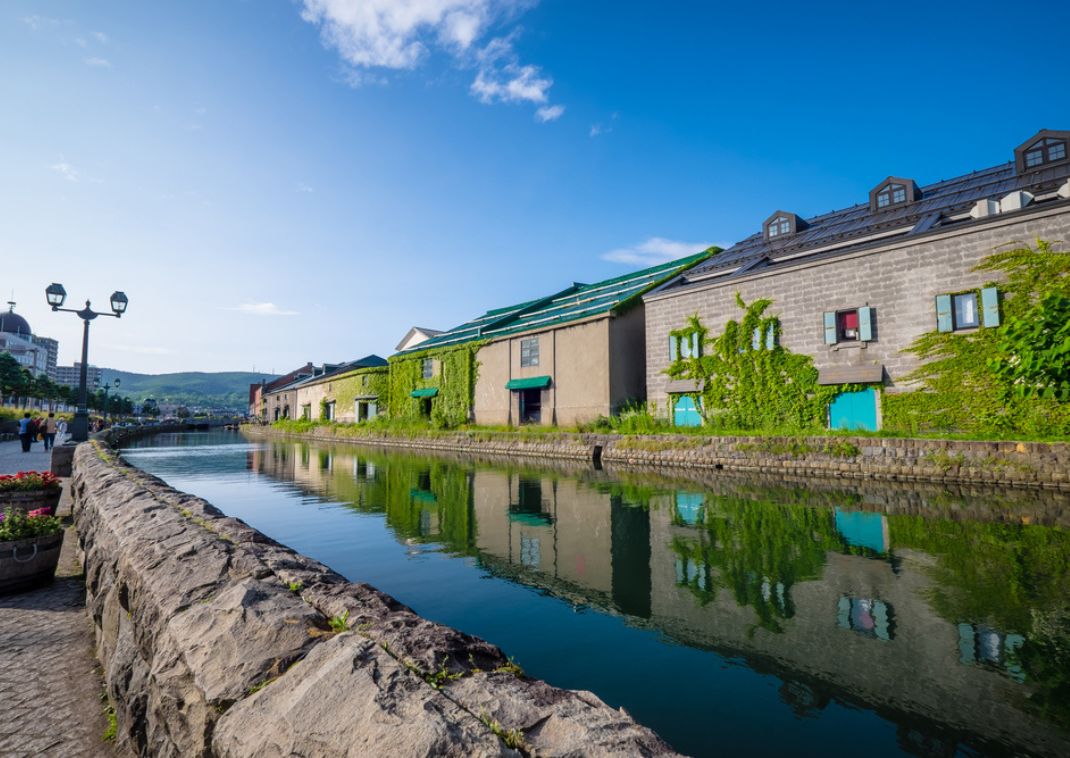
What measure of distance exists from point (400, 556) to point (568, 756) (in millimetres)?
6521

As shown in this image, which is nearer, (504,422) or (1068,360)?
(1068,360)

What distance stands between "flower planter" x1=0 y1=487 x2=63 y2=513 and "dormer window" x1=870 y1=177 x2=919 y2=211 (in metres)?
29.7

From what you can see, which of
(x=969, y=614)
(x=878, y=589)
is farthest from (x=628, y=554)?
(x=969, y=614)

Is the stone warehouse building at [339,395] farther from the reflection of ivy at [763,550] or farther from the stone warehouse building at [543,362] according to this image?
the reflection of ivy at [763,550]

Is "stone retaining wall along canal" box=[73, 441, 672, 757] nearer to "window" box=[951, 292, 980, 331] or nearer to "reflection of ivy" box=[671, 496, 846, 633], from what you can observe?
"reflection of ivy" box=[671, 496, 846, 633]

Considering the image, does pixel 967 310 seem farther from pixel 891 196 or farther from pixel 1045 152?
pixel 891 196

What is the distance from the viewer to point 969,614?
199 inches

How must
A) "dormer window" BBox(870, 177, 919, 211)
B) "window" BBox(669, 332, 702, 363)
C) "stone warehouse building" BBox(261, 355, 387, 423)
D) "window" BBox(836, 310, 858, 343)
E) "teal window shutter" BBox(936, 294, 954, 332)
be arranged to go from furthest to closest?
1. "stone warehouse building" BBox(261, 355, 387, 423)
2. "window" BBox(669, 332, 702, 363)
3. "dormer window" BBox(870, 177, 919, 211)
4. "window" BBox(836, 310, 858, 343)
5. "teal window shutter" BBox(936, 294, 954, 332)

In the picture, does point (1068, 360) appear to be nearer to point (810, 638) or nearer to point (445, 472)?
point (810, 638)

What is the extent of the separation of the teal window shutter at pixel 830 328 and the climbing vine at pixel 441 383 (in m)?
20.5

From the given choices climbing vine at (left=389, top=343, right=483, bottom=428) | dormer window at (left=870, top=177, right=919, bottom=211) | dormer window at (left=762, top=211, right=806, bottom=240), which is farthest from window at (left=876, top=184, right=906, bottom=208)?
climbing vine at (left=389, top=343, right=483, bottom=428)

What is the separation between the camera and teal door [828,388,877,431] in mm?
18531

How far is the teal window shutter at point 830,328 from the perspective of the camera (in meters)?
19.6

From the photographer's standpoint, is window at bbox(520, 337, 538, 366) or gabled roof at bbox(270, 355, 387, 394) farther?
gabled roof at bbox(270, 355, 387, 394)
